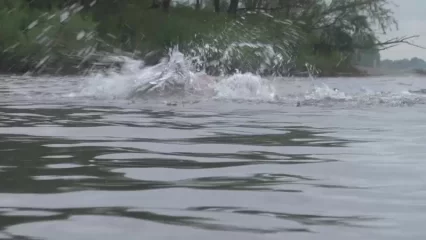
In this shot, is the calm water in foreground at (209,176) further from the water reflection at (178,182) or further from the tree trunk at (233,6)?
the tree trunk at (233,6)

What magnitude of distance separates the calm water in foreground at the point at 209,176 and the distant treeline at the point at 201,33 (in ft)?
50.7

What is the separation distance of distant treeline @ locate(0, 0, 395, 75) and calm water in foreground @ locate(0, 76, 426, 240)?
50.7ft

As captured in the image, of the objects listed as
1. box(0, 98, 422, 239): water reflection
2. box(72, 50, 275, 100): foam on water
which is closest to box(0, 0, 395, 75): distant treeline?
box(72, 50, 275, 100): foam on water

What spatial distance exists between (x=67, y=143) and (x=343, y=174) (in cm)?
188

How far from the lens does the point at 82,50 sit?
83.4ft

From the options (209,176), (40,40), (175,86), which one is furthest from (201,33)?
(209,176)

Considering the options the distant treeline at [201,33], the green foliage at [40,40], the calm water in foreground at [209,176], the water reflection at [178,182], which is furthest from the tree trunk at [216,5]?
the water reflection at [178,182]

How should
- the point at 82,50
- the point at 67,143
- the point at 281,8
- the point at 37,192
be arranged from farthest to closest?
1. the point at 281,8
2. the point at 82,50
3. the point at 67,143
4. the point at 37,192

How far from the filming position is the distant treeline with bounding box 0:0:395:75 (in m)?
24.4

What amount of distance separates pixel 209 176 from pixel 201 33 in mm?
25206

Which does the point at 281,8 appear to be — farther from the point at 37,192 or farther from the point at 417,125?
the point at 37,192

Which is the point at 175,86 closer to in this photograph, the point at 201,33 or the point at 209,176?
the point at 209,176

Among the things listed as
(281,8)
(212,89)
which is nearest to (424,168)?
(212,89)

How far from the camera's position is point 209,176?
13.4 feet
